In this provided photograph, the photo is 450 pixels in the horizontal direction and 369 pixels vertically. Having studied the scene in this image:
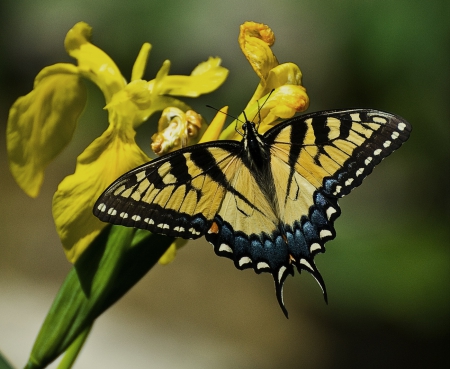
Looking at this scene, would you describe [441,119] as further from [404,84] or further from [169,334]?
[169,334]

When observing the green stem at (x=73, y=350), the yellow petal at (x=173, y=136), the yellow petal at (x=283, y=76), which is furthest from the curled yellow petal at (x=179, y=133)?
the green stem at (x=73, y=350)

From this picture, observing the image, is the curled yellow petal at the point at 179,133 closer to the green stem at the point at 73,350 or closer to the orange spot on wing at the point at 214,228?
the orange spot on wing at the point at 214,228

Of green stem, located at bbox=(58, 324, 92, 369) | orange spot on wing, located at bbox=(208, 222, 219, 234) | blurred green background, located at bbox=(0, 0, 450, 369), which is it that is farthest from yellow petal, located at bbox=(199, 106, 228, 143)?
blurred green background, located at bbox=(0, 0, 450, 369)

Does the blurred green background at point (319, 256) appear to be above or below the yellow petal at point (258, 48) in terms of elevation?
below

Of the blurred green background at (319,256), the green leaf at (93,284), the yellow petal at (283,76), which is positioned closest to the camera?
the green leaf at (93,284)

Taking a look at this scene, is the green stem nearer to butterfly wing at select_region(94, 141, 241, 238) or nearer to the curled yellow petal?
butterfly wing at select_region(94, 141, 241, 238)

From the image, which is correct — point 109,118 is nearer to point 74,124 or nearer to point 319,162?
point 74,124

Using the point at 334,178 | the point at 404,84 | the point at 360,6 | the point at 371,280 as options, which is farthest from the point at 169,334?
the point at 334,178
